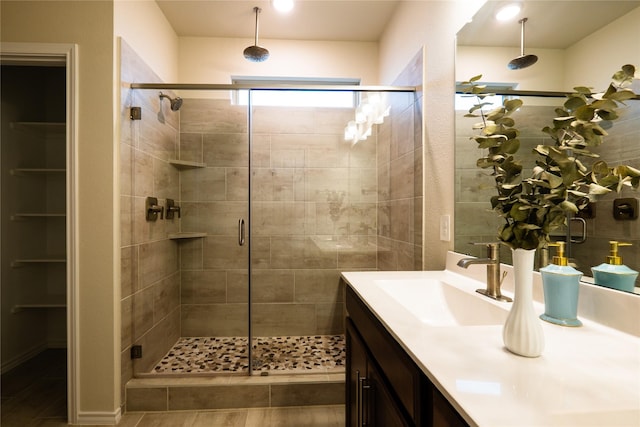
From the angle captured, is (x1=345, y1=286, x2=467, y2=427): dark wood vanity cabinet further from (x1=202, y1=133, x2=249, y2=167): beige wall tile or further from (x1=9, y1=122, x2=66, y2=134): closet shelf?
(x1=9, y1=122, x2=66, y2=134): closet shelf

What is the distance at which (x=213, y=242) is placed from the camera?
2746 mm

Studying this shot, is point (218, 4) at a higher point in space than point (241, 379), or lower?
higher

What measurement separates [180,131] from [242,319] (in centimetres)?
166

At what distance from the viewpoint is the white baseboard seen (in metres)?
Result: 1.82

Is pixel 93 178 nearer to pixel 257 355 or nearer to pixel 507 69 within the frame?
pixel 257 355

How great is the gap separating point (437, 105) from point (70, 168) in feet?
6.80

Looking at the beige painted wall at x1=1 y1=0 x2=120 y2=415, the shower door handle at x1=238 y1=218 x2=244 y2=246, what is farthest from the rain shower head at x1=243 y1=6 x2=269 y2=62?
the shower door handle at x1=238 y1=218 x2=244 y2=246

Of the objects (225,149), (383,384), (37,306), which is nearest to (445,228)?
(383,384)

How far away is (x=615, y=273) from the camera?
0.85 metres

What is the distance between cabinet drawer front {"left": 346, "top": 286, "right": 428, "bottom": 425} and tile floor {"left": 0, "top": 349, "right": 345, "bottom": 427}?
1018 mm

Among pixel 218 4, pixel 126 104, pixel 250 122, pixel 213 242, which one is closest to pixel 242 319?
pixel 213 242

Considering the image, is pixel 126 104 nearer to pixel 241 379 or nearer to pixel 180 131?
pixel 180 131

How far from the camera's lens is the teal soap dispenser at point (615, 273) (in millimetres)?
825

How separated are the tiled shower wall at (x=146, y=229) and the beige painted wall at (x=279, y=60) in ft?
2.02
